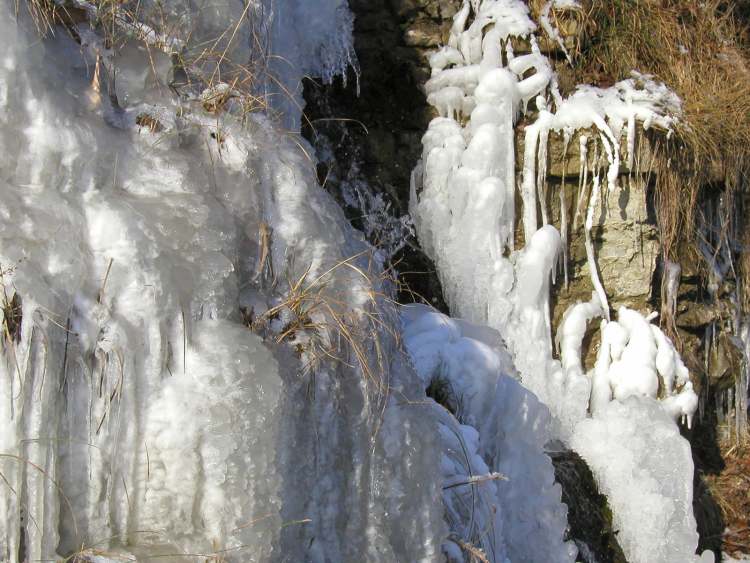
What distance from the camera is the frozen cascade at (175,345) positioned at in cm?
178

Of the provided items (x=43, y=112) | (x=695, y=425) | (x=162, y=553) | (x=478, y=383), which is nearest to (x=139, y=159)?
(x=43, y=112)

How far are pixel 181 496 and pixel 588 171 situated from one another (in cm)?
342

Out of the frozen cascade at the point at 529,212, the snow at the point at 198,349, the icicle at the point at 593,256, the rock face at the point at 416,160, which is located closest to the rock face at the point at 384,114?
the rock face at the point at 416,160

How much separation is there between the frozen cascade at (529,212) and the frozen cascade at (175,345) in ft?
7.52

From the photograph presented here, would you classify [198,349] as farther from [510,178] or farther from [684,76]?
[684,76]

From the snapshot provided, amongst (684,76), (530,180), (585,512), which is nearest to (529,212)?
(530,180)

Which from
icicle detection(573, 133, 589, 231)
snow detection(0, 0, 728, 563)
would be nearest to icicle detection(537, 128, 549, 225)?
icicle detection(573, 133, 589, 231)

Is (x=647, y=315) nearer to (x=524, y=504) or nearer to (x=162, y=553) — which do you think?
(x=524, y=504)

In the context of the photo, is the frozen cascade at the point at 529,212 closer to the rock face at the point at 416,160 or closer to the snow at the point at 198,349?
the rock face at the point at 416,160

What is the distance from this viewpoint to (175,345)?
196 cm

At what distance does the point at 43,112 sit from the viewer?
197 centimetres

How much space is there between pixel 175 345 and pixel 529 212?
3.09 metres

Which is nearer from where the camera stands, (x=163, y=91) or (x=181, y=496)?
(x=181, y=496)

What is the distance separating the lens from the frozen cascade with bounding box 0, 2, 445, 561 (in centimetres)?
178
